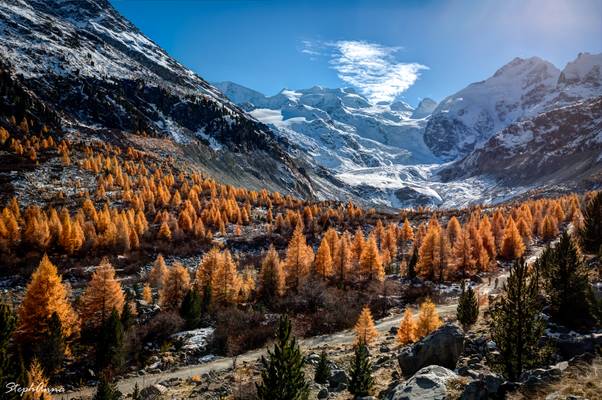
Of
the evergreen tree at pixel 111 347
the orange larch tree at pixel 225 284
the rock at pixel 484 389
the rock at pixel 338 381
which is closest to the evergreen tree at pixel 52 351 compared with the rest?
the evergreen tree at pixel 111 347

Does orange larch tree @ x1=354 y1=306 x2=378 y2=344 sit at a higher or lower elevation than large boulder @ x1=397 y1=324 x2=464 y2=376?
lower

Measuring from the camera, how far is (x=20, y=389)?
59.1ft

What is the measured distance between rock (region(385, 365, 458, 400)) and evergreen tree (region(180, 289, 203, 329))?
1259 inches

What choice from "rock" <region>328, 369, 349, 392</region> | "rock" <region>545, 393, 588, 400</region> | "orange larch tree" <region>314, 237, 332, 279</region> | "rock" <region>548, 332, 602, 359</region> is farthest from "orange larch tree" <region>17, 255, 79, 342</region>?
"orange larch tree" <region>314, 237, 332, 279</region>

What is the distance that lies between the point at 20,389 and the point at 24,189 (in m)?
113

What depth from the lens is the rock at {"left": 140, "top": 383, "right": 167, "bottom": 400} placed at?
24.9m

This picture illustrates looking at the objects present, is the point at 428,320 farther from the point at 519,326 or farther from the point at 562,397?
the point at 562,397

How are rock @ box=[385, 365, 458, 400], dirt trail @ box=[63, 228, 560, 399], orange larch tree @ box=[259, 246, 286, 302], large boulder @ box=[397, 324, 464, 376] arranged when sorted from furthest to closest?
orange larch tree @ box=[259, 246, 286, 302] → dirt trail @ box=[63, 228, 560, 399] → large boulder @ box=[397, 324, 464, 376] → rock @ box=[385, 365, 458, 400]

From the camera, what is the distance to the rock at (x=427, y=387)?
1509 cm

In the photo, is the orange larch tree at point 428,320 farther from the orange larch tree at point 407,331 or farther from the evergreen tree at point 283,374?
the evergreen tree at point 283,374

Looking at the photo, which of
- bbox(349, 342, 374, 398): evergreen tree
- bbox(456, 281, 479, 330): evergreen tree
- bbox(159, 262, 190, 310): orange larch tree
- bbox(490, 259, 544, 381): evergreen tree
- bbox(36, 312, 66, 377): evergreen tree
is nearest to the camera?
bbox(490, 259, 544, 381): evergreen tree

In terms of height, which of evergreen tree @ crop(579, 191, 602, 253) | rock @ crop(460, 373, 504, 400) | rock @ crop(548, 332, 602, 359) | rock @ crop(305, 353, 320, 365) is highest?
evergreen tree @ crop(579, 191, 602, 253)

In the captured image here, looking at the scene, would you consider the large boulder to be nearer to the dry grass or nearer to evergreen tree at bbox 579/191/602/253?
the dry grass

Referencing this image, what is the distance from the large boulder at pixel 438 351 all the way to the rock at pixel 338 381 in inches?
147
